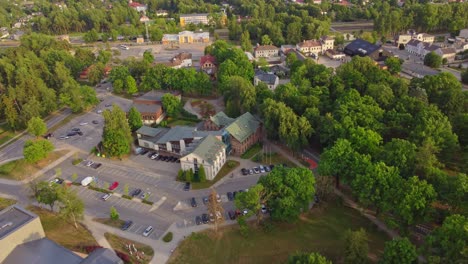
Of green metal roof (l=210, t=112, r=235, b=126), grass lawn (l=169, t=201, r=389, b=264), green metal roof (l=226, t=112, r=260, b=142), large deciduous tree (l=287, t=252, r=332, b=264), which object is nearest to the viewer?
large deciduous tree (l=287, t=252, r=332, b=264)

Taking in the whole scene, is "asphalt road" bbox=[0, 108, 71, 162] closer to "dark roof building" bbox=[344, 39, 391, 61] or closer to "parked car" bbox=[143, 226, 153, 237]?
"parked car" bbox=[143, 226, 153, 237]

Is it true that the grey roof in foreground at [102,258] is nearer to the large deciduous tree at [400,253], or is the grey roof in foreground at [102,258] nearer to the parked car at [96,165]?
the parked car at [96,165]

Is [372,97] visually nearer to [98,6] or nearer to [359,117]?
[359,117]

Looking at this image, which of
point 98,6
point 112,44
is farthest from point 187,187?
point 98,6

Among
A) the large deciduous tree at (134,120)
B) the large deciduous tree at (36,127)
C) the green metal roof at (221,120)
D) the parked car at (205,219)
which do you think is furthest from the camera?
the large deciduous tree at (134,120)

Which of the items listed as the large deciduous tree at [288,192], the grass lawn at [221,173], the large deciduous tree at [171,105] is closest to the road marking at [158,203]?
the grass lawn at [221,173]

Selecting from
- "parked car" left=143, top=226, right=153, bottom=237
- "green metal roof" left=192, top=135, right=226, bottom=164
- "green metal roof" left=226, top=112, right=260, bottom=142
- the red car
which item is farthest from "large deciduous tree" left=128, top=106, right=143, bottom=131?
"parked car" left=143, top=226, right=153, bottom=237

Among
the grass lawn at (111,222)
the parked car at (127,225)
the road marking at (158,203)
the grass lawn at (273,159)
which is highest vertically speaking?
the grass lawn at (273,159)
